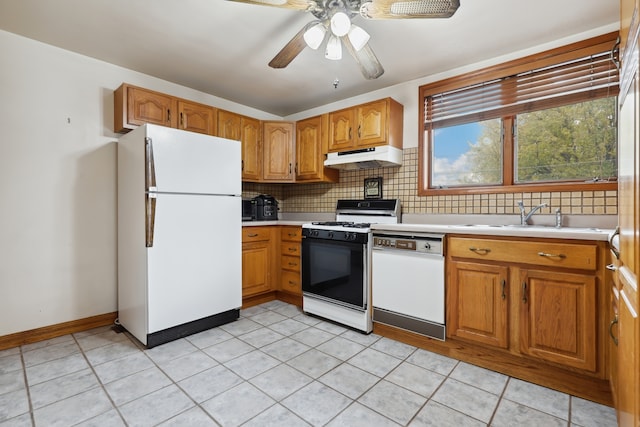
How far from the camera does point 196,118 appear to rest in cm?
316

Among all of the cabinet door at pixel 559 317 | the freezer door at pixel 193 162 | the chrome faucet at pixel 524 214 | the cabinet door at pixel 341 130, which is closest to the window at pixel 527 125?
the chrome faucet at pixel 524 214

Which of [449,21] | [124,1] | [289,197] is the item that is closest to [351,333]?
[289,197]

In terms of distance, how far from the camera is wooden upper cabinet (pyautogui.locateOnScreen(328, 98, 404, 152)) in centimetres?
298

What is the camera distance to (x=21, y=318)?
2385 millimetres

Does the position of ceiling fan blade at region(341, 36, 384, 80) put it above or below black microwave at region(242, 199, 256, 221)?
above

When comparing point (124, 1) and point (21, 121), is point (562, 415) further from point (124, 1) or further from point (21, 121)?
point (21, 121)

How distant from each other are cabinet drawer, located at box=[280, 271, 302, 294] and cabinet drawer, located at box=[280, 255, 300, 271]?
6cm

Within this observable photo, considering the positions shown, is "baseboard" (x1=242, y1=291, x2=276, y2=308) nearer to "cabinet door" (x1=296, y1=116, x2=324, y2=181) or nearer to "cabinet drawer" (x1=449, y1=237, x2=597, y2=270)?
"cabinet door" (x1=296, y1=116, x2=324, y2=181)

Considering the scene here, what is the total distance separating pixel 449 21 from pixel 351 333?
2.53 m

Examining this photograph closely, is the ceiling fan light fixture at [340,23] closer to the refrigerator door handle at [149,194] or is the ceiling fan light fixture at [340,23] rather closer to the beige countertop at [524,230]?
the beige countertop at [524,230]

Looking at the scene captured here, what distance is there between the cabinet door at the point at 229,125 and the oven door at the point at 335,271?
57.4 inches

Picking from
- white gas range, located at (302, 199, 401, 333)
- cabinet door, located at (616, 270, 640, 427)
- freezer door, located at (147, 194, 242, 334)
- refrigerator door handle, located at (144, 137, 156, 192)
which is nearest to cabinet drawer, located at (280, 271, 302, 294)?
white gas range, located at (302, 199, 401, 333)

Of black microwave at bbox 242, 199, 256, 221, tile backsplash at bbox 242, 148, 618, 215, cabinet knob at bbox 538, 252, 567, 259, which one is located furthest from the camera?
black microwave at bbox 242, 199, 256, 221

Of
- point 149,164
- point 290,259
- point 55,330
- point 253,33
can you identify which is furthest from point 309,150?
point 55,330
